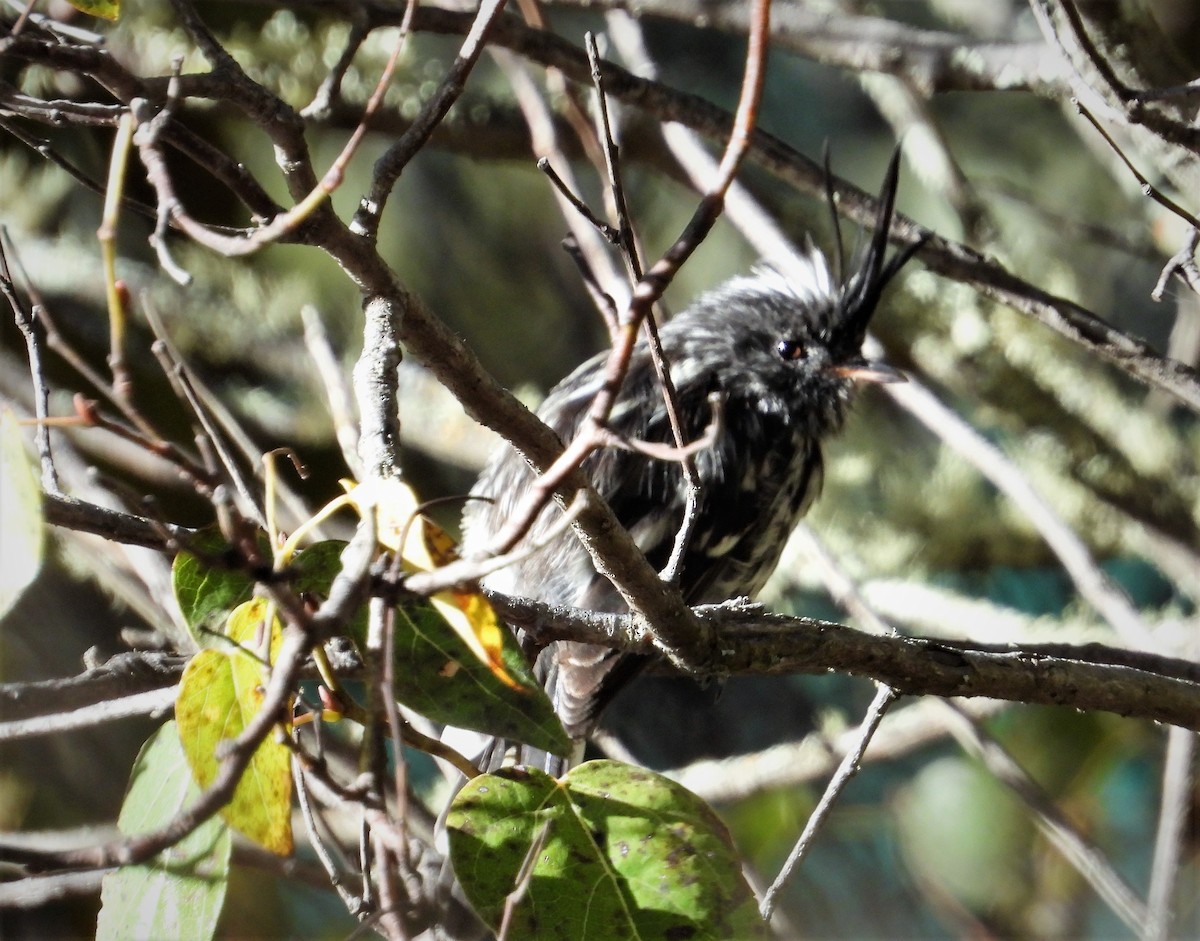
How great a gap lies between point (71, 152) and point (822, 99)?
144 inches

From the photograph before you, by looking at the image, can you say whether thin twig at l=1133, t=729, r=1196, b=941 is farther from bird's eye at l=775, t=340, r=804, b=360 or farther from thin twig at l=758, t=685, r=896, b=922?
bird's eye at l=775, t=340, r=804, b=360

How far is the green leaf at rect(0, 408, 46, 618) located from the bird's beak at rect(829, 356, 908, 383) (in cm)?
221

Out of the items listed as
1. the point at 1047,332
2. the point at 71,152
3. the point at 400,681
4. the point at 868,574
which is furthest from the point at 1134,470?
the point at 71,152

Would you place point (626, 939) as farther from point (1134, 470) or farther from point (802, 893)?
point (802, 893)

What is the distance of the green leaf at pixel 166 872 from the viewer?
3.91 ft

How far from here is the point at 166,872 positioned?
3.94 ft

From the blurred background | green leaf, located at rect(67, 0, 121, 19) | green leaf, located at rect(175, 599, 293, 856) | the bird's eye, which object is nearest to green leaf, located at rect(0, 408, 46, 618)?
green leaf, located at rect(175, 599, 293, 856)

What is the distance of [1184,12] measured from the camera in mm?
4324

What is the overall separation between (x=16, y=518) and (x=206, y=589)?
28 cm

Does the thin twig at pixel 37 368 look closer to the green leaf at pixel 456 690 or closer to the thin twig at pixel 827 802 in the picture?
the green leaf at pixel 456 690

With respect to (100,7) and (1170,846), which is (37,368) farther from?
(1170,846)

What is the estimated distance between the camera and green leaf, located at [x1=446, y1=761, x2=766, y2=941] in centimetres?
138

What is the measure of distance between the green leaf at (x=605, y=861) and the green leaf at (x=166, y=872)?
274mm

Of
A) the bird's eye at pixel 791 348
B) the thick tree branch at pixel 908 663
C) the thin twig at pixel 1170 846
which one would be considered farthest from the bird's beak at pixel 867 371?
the thick tree branch at pixel 908 663
